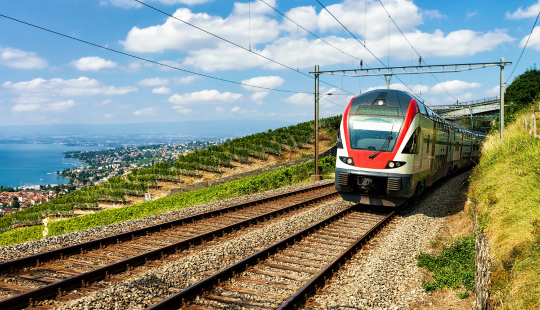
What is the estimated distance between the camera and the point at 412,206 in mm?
14000

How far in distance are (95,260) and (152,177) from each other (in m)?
28.1

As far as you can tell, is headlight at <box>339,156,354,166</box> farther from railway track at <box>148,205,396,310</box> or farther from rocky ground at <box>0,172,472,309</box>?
railway track at <box>148,205,396,310</box>

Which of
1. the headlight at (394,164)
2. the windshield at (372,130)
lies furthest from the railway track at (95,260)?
the headlight at (394,164)

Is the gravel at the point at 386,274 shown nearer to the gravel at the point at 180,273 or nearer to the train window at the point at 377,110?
the gravel at the point at 180,273

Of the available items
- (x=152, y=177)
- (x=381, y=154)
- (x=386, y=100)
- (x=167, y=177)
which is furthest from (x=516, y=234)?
(x=152, y=177)

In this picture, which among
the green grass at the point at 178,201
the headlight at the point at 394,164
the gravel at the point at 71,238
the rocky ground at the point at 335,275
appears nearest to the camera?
the rocky ground at the point at 335,275

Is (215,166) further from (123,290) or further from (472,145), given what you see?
(123,290)

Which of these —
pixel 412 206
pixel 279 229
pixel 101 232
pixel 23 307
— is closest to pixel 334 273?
pixel 279 229

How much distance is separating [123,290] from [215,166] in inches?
1184

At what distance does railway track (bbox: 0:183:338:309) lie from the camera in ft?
18.4

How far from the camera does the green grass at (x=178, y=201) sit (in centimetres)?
1664

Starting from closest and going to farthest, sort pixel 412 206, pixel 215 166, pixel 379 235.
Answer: pixel 379 235 < pixel 412 206 < pixel 215 166

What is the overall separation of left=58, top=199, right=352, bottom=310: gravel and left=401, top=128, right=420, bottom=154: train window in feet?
12.9

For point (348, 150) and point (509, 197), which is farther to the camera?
point (348, 150)
